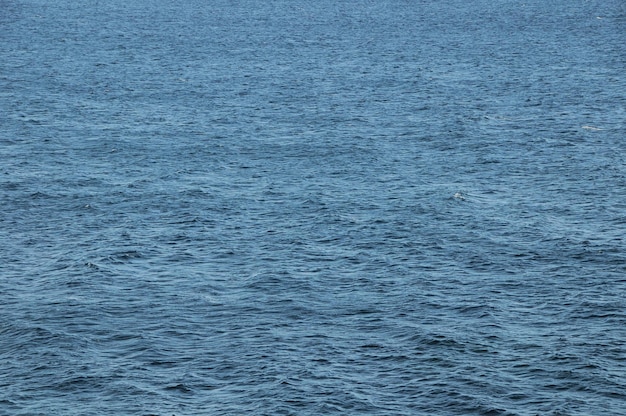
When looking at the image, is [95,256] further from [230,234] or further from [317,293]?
[317,293]

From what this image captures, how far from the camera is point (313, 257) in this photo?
100m

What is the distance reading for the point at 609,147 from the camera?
452 ft

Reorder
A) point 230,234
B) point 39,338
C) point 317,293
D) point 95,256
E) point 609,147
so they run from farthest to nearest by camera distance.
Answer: point 609,147, point 230,234, point 95,256, point 317,293, point 39,338

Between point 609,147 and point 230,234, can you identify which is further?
point 609,147

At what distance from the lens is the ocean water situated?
7381 cm

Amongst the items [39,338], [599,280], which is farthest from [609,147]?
[39,338]

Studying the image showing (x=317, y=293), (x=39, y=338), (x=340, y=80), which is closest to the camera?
(x=39, y=338)

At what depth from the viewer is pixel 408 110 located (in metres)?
167

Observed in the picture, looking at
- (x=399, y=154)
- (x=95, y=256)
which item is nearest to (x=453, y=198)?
(x=399, y=154)

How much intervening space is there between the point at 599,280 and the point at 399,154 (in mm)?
50425

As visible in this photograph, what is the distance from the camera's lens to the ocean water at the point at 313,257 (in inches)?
2906

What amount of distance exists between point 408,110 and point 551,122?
2420cm

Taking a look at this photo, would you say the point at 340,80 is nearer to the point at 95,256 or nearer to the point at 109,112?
the point at 109,112

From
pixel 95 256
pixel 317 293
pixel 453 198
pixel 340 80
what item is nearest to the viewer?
pixel 317 293
